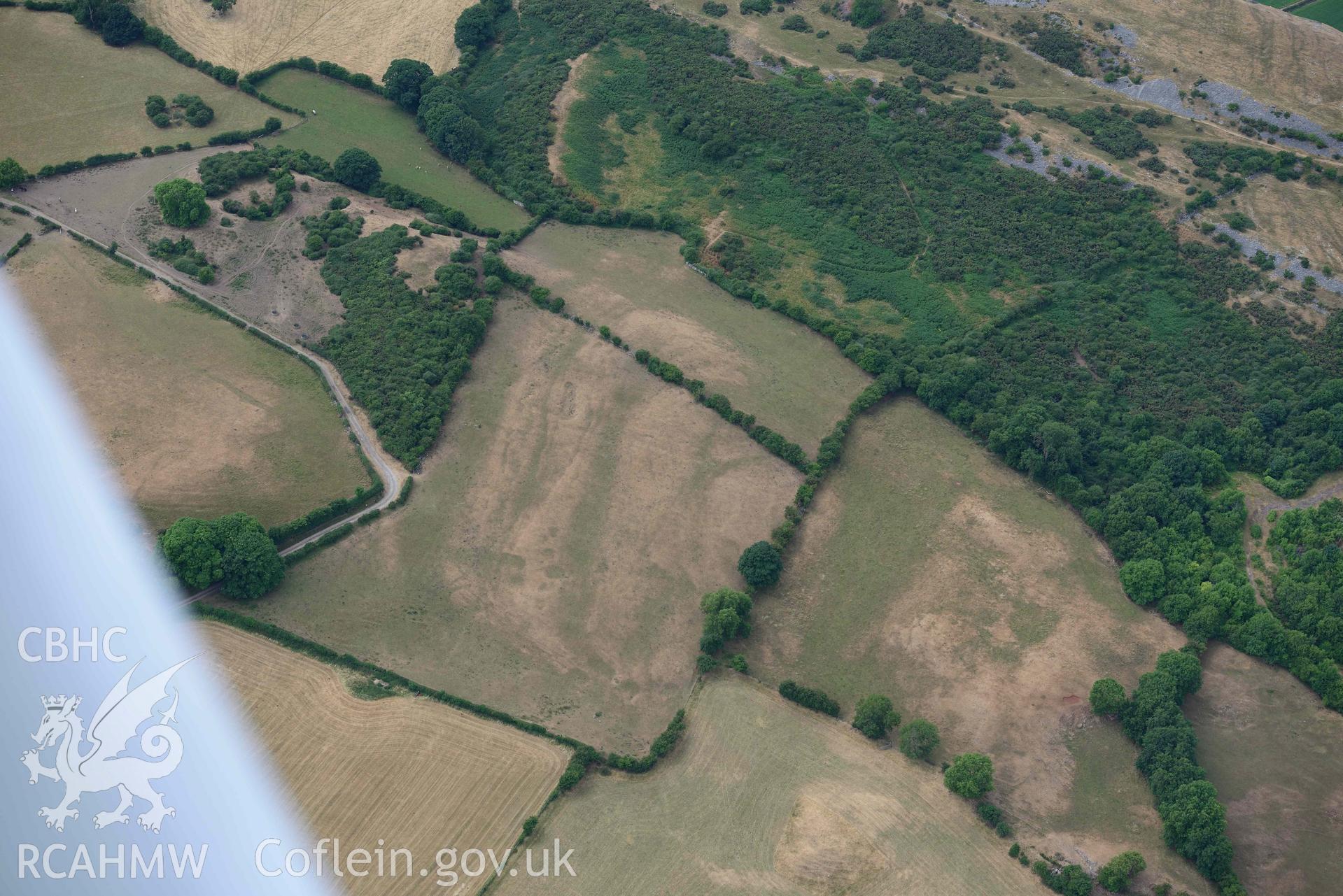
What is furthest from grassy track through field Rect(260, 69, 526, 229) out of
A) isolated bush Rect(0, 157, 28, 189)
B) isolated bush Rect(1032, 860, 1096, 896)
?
isolated bush Rect(1032, 860, 1096, 896)

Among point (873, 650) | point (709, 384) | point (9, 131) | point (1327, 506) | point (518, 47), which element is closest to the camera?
point (873, 650)

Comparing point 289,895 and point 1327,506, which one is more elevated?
point 1327,506

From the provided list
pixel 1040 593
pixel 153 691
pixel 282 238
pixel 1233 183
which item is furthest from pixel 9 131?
pixel 1233 183

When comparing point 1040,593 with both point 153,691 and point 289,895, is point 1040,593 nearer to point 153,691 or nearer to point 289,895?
point 289,895

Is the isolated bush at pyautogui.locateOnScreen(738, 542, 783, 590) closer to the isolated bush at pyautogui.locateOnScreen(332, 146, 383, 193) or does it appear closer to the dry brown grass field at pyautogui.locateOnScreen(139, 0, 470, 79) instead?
the isolated bush at pyautogui.locateOnScreen(332, 146, 383, 193)

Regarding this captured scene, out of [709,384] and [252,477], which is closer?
[252,477]

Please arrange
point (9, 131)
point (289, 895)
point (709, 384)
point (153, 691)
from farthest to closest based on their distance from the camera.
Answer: point (9, 131)
point (709, 384)
point (153, 691)
point (289, 895)

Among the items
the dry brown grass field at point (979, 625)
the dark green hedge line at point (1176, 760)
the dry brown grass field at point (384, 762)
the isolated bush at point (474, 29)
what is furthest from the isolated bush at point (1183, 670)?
the isolated bush at point (474, 29)
